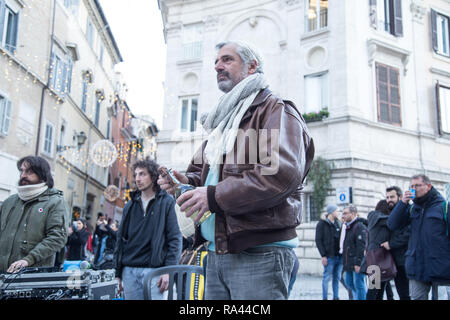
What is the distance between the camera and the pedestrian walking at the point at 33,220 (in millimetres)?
3738

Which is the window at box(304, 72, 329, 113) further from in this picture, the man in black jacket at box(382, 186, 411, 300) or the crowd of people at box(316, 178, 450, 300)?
the man in black jacket at box(382, 186, 411, 300)

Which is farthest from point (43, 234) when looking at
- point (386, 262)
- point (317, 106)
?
point (317, 106)

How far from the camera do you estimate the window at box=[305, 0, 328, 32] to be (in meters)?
16.1

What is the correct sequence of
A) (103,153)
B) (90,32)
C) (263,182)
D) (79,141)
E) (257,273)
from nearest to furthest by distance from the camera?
(263,182), (257,273), (79,141), (90,32), (103,153)

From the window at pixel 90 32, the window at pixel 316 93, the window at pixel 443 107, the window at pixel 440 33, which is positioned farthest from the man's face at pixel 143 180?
the window at pixel 90 32

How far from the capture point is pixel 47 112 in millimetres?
16375

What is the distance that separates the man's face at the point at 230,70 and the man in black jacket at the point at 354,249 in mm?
5830

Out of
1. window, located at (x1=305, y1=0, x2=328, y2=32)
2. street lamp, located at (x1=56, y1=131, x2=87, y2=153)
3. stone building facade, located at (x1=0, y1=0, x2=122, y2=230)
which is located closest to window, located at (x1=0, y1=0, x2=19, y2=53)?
stone building facade, located at (x1=0, y1=0, x2=122, y2=230)

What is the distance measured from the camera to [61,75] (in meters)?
17.7

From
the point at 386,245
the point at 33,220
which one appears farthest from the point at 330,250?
the point at 33,220

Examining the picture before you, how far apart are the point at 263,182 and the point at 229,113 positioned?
53 cm

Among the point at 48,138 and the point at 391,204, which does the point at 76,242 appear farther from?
the point at 48,138

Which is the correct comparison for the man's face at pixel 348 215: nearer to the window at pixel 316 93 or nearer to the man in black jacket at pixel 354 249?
the man in black jacket at pixel 354 249
